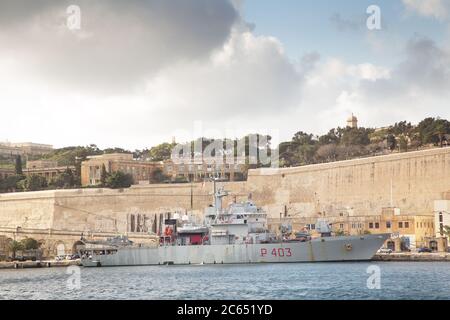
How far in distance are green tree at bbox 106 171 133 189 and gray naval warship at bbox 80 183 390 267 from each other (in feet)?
88.2

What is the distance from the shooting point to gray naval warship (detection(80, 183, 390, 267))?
4584 cm

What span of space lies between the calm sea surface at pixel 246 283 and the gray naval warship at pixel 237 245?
7.03 feet

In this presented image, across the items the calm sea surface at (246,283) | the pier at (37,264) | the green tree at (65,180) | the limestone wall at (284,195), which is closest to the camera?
the calm sea surface at (246,283)

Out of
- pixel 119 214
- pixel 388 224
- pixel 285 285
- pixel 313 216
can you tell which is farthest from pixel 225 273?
pixel 119 214

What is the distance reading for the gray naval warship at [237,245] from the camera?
150ft

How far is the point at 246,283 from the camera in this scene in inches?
1288

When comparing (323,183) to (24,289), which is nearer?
(24,289)

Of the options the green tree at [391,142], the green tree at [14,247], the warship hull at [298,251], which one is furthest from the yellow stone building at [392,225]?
the green tree at [14,247]

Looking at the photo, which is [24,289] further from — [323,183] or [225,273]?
[323,183]

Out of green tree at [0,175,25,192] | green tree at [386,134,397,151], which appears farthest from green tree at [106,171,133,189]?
green tree at [386,134,397,151]

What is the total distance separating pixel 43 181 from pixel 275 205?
25948 mm

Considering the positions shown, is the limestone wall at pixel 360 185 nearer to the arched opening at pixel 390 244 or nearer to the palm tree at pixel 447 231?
the palm tree at pixel 447 231

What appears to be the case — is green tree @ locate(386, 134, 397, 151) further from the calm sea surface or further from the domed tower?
the calm sea surface

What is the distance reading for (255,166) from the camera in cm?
8075
